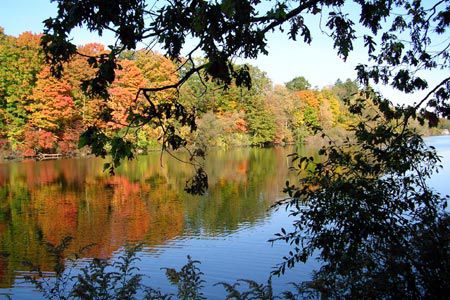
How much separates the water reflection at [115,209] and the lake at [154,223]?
3 cm

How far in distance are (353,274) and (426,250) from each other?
568mm

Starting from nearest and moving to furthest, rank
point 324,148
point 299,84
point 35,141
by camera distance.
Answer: point 324,148, point 35,141, point 299,84

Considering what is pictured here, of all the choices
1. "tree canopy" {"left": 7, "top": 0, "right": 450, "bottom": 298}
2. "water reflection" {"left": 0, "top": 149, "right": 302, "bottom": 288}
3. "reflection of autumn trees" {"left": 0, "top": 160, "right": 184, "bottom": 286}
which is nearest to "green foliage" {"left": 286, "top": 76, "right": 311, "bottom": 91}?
"water reflection" {"left": 0, "top": 149, "right": 302, "bottom": 288}

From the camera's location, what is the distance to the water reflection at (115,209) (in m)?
11.0

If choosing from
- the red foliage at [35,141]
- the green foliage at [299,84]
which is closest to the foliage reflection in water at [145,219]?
the red foliage at [35,141]

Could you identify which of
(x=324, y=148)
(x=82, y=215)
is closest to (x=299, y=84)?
(x=82, y=215)

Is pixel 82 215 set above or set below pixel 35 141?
below

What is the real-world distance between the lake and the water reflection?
27mm

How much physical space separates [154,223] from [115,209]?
104 inches

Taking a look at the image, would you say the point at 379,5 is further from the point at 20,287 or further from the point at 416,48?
the point at 20,287

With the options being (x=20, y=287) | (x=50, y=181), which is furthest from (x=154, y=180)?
(x=20, y=287)

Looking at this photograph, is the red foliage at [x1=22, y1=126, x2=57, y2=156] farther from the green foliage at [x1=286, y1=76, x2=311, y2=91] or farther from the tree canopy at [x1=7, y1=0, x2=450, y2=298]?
the green foliage at [x1=286, y1=76, x2=311, y2=91]

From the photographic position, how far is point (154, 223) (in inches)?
504

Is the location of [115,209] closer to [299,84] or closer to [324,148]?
[324,148]
